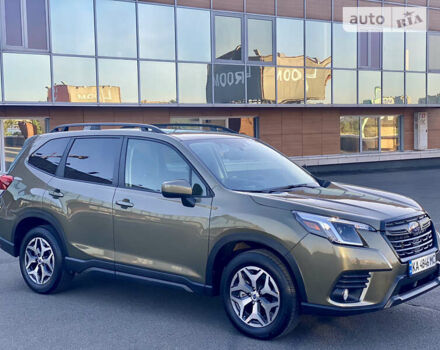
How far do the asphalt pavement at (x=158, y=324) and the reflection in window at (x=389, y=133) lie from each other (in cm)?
1972

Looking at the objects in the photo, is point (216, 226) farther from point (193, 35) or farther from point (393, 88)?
point (393, 88)

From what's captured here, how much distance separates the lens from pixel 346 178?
65.8 feet

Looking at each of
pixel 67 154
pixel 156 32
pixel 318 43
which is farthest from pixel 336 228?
pixel 318 43

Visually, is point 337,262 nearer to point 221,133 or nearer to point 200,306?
point 200,306

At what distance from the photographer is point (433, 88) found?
2438 centimetres

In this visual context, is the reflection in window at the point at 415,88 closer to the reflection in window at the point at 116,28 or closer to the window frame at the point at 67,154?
the reflection in window at the point at 116,28

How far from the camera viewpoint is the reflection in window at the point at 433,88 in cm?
2423

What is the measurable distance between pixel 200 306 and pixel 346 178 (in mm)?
15259

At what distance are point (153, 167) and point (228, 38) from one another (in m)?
15.1

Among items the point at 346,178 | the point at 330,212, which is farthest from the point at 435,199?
the point at 330,212

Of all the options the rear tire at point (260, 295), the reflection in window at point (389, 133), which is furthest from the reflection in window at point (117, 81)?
the rear tire at point (260, 295)

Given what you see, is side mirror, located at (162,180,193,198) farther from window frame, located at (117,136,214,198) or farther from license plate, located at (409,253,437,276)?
license plate, located at (409,253,437,276)

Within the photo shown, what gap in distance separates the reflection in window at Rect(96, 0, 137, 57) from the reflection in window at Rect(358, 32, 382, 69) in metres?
9.28

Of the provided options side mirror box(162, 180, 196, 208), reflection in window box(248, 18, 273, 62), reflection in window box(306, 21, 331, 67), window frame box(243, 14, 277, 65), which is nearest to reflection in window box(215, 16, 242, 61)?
window frame box(243, 14, 277, 65)
